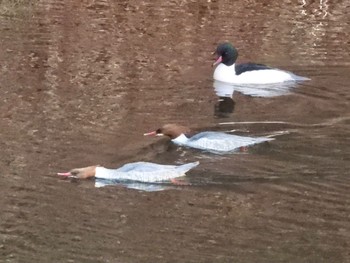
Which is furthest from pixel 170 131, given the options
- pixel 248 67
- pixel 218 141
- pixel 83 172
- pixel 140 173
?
pixel 248 67

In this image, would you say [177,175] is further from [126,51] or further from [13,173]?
[126,51]

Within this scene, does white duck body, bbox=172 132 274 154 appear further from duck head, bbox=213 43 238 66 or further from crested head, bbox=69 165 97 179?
duck head, bbox=213 43 238 66

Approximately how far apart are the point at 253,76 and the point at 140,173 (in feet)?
18.6

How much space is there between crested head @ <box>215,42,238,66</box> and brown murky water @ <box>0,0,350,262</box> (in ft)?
1.00

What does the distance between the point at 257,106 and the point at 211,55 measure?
3352 mm

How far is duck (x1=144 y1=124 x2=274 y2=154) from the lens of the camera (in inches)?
448

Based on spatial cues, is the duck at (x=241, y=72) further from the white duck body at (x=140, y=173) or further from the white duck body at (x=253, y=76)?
the white duck body at (x=140, y=173)

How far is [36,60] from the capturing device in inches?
629

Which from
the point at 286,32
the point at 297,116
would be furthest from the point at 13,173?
the point at 286,32

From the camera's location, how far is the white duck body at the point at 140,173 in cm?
1027

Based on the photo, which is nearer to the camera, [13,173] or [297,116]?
[13,173]

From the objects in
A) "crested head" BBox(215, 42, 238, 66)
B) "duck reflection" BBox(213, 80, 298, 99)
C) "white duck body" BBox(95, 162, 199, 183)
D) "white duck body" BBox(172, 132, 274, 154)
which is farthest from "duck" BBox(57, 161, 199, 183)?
"crested head" BBox(215, 42, 238, 66)

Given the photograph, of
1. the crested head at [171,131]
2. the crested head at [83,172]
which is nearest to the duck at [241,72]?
the crested head at [171,131]

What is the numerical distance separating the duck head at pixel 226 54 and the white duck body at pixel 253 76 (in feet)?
0.50
